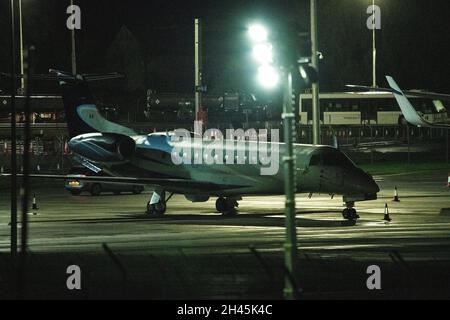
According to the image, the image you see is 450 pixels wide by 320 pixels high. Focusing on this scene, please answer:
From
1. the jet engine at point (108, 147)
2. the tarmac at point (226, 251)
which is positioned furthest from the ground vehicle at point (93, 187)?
the jet engine at point (108, 147)

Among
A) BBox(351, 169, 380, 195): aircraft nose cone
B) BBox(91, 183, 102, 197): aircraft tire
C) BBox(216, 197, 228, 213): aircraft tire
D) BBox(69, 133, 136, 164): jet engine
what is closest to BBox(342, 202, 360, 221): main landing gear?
BBox(351, 169, 380, 195): aircraft nose cone

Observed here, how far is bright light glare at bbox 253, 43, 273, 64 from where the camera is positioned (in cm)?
1603

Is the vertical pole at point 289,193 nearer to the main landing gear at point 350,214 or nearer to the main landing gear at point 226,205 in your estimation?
the main landing gear at point 350,214

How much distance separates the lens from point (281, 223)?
34.3 metres

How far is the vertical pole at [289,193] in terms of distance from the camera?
14844 mm

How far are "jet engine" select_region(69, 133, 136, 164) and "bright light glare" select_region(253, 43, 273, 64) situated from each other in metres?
20.0

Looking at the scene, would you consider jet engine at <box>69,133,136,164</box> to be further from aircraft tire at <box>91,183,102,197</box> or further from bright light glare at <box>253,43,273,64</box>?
bright light glare at <box>253,43,273,64</box>

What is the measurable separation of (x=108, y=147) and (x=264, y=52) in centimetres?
2205

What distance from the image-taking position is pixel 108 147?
39000 millimetres

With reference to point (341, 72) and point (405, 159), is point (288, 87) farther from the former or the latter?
point (341, 72)

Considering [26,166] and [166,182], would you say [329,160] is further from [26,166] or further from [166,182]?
[26,166]

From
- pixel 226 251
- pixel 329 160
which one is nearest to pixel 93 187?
pixel 329 160

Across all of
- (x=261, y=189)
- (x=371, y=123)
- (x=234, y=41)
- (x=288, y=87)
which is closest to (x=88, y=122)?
(x=261, y=189)
